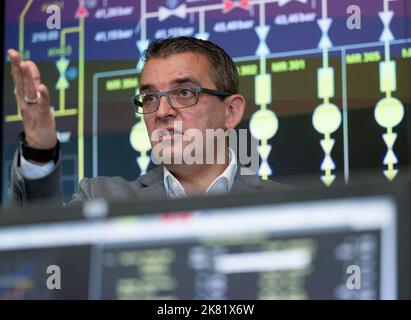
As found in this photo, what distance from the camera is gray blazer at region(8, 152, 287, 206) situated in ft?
6.95

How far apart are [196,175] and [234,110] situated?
0.99 feet

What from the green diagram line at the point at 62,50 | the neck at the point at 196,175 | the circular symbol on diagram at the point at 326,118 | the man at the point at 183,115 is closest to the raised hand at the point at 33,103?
the man at the point at 183,115

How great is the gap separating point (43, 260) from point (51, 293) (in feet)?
0.13

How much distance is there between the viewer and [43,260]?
116cm

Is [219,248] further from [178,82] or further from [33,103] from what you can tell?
[178,82]

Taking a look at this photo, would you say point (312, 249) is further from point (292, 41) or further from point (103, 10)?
point (103, 10)

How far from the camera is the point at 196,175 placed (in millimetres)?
2617

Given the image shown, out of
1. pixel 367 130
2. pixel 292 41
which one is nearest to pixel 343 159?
pixel 367 130

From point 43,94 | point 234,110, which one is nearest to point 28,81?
point 43,94

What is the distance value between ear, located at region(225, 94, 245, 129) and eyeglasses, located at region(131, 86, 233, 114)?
12 cm

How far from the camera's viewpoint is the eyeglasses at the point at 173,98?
2609 millimetres

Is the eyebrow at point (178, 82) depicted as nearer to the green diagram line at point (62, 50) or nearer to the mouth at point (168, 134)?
the mouth at point (168, 134)
